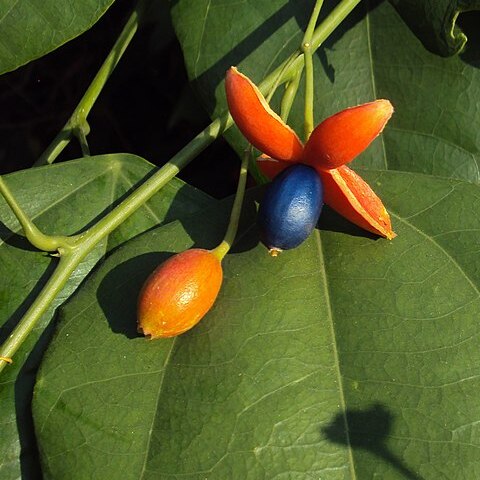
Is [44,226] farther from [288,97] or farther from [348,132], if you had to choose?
[348,132]

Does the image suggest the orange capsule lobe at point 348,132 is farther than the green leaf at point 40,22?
No

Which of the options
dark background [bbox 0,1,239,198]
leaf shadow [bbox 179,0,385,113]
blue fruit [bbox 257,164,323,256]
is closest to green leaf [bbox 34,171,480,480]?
blue fruit [bbox 257,164,323,256]

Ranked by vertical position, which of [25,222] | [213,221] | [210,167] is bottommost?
[210,167]

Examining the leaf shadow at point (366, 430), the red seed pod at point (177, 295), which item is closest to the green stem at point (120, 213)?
the red seed pod at point (177, 295)

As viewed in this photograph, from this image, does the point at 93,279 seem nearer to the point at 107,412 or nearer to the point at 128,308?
the point at 128,308

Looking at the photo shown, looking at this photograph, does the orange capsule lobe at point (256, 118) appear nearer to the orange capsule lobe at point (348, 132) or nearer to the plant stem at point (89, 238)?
the orange capsule lobe at point (348, 132)

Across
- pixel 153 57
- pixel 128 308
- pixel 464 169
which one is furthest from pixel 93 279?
pixel 153 57
